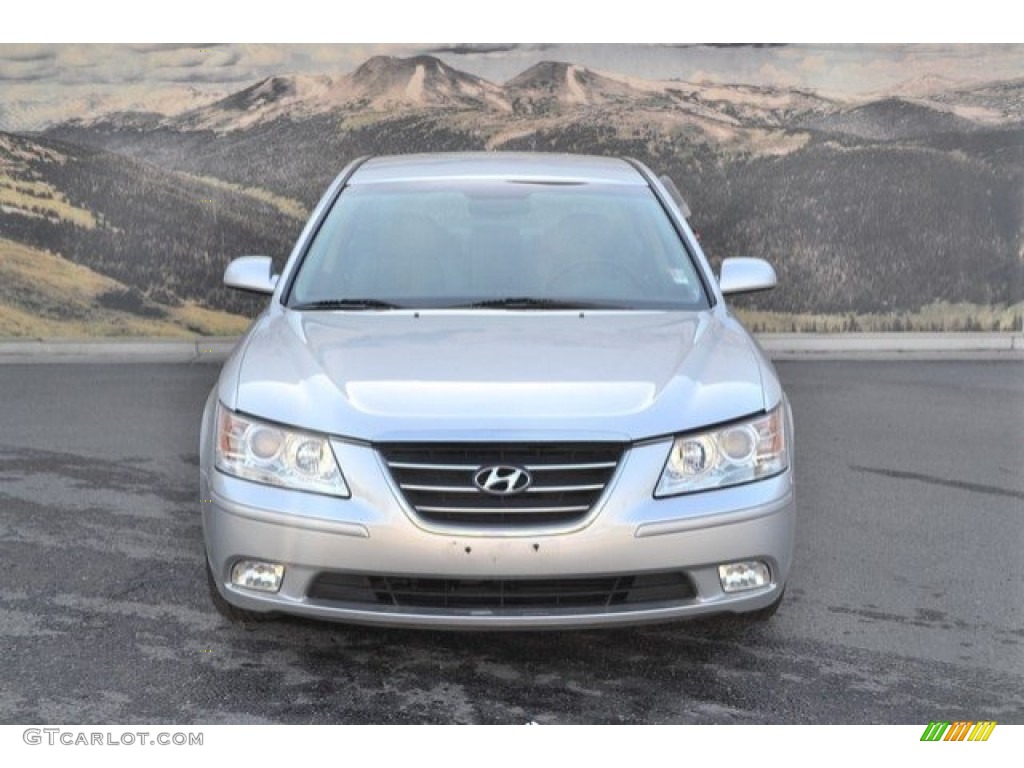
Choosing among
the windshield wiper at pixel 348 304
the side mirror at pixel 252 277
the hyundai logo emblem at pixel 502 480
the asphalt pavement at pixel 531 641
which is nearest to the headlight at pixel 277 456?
the hyundai logo emblem at pixel 502 480

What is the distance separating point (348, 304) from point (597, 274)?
985 millimetres

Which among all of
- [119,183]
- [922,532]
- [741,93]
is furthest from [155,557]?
[741,93]

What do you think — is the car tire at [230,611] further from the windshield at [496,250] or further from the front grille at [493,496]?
the windshield at [496,250]

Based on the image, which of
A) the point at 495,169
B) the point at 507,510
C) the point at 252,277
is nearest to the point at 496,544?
the point at 507,510

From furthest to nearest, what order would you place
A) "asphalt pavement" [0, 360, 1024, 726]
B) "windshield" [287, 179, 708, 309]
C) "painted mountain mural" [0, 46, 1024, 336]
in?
"painted mountain mural" [0, 46, 1024, 336], "windshield" [287, 179, 708, 309], "asphalt pavement" [0, 360, 1024, 726]

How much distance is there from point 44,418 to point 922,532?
5.78m

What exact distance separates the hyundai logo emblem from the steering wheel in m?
1.43

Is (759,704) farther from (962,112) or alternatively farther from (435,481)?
(962,112)

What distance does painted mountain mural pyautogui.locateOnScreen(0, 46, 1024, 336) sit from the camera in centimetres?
1254

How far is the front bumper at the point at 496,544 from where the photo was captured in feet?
12.3

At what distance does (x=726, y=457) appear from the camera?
395cm
